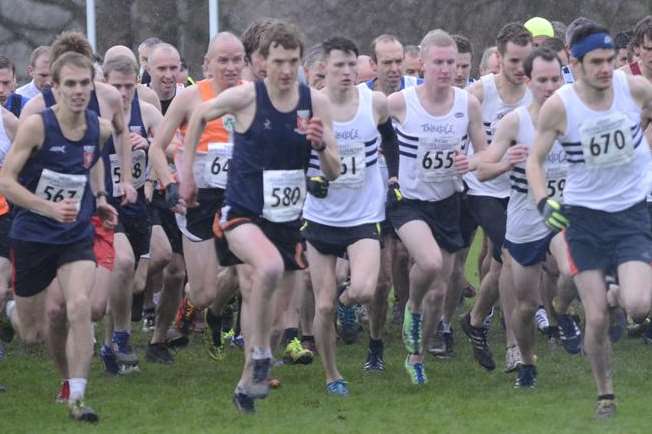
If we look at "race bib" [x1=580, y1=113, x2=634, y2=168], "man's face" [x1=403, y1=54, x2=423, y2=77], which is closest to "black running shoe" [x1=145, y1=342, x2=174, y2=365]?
"race bib" [x1=580, y1=113, x2=634, y2=168]

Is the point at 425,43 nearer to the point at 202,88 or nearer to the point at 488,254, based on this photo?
the point at 202,88

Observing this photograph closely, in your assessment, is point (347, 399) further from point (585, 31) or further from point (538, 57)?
point (585, 31)

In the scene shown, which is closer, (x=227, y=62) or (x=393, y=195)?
(x=393, y=195)

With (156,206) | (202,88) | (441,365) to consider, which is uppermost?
(202,88)

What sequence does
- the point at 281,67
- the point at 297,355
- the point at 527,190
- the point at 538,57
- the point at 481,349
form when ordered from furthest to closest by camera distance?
1. the point at 297,355
2. the point at 481,349
3. the point at 527,190
4. the point at 538,57
5. the point at 281,67

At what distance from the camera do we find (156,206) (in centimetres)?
1187

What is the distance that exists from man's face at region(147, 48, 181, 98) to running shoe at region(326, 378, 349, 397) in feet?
10.9

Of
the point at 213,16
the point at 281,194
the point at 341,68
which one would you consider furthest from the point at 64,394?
the point at 213,16

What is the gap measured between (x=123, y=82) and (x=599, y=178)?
12.0 ft

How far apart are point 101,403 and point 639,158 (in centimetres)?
348

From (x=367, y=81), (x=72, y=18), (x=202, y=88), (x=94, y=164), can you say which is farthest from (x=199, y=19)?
(x=94, y=164)

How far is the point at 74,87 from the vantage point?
926 centimetres

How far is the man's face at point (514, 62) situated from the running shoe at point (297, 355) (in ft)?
7.68

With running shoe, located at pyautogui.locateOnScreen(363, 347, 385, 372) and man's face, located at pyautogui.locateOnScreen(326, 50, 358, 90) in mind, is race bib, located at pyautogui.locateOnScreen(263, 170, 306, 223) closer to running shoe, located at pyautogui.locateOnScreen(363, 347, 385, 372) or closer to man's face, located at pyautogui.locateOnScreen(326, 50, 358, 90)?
man's face, located at pyautogui.locateOnScreen(326, 50, 358, 90)
